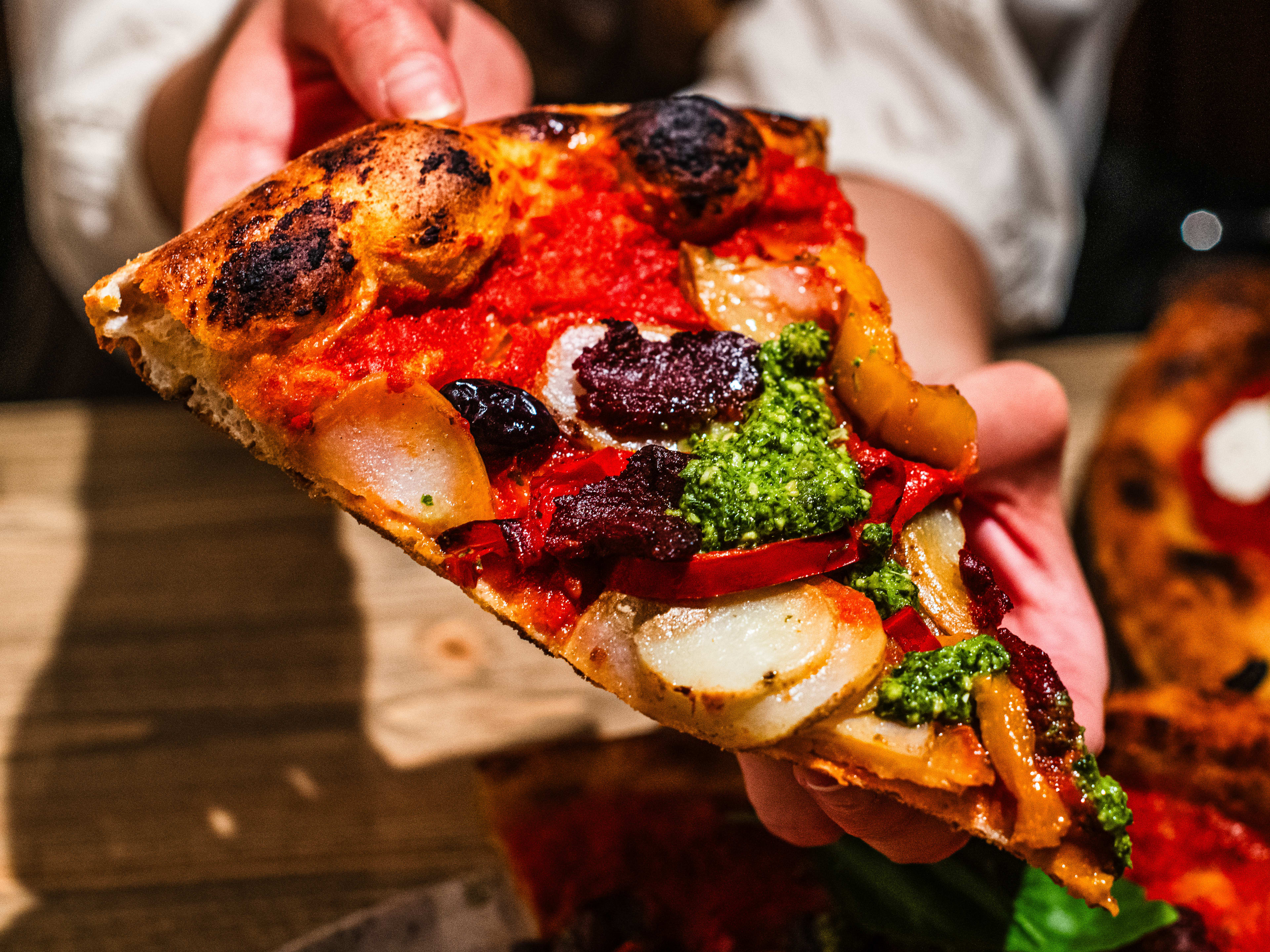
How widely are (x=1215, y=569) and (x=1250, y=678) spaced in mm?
539

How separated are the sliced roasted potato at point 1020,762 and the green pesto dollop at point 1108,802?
0.17 ft

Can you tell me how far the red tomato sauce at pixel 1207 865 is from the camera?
8.75 ft

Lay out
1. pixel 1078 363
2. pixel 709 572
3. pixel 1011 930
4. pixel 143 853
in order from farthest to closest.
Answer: pixel 1078 363 → pixel 143 853 → pixel 1011 930 → pixel 709 572

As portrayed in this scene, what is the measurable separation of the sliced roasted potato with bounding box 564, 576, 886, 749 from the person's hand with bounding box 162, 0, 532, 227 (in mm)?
1253

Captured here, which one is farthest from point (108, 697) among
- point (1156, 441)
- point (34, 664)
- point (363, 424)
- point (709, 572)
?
point (1156, 441)

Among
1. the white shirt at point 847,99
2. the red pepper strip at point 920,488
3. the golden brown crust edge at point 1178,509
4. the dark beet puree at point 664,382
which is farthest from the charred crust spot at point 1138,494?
the dark beet puree at point 664,382

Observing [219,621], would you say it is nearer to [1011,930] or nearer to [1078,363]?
[1011,930]

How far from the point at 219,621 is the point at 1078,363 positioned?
12.0ft

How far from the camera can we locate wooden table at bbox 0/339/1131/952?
122 inches

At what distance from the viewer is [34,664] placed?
3.54 m

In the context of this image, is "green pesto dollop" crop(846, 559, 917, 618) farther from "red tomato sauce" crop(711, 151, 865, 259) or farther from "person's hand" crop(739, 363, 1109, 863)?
"red tomato sauce" crop(711, 151, 865, 259)

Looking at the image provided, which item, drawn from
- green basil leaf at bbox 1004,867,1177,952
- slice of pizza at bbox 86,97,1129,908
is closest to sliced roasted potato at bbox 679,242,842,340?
slice of pizza at bbox 86,97,1129,908

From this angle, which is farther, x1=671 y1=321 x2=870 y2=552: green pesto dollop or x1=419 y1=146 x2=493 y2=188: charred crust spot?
x1=419 y1=146 x2=493 y2=188: charred crust spot

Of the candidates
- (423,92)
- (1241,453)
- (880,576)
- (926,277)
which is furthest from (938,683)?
(1241,453)
